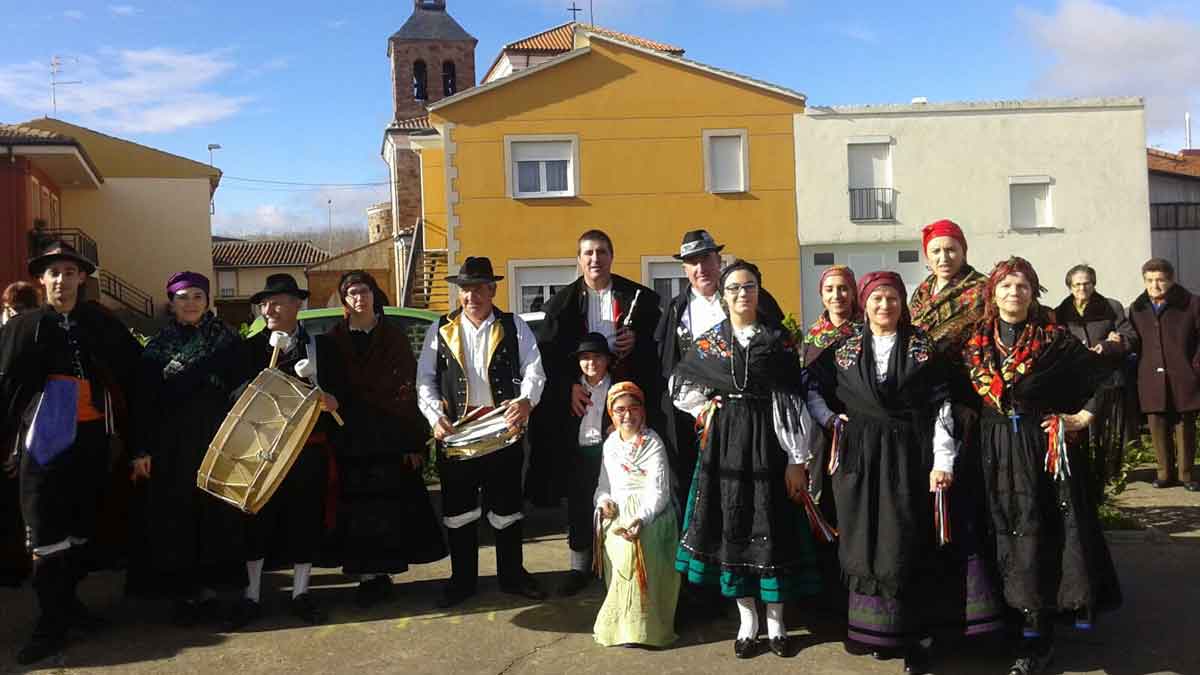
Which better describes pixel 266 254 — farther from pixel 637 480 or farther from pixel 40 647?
Answer: pixel 637 480

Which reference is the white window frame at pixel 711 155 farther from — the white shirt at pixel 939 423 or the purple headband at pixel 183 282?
the white shirt at pixel 939 423

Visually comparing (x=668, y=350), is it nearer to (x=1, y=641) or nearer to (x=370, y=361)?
(x=370, y=361)

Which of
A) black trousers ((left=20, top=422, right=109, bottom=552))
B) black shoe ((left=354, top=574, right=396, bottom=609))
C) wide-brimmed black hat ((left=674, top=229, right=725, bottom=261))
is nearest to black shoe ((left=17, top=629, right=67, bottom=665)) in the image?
black trousers ((left=20, top=422, right=109, bottom=552))

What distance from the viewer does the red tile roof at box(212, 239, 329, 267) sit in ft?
188

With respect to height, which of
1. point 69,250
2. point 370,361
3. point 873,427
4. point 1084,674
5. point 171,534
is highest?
point 69,250

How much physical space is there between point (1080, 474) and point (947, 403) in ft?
2.03

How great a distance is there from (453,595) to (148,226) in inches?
1264

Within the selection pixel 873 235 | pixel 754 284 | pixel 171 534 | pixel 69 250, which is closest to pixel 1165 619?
pixel 754 284

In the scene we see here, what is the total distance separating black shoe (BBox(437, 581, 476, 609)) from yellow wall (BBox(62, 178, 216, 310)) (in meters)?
30.2

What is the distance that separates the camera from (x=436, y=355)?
5.51 meters

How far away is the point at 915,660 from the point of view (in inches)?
170

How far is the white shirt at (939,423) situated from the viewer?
4.30 meters

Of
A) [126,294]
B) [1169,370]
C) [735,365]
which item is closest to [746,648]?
[735,365]

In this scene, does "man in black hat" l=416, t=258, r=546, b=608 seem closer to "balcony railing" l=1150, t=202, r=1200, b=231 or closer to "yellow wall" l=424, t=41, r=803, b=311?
"yellow wall" l=424, t=41, r=803, b=311
